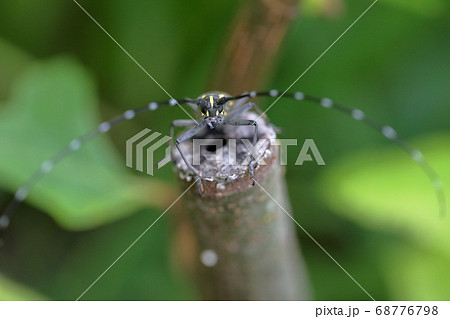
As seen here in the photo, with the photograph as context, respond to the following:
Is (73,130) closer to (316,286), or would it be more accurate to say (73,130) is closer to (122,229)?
(122,229)

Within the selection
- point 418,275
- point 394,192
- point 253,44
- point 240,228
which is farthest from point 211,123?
point 418,275

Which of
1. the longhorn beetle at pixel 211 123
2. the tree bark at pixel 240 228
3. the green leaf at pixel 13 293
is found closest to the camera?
the tree bark at pixel 240 228

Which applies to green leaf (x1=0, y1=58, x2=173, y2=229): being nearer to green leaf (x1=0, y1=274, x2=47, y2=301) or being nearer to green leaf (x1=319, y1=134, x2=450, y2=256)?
green leaf (x1=0, y1=274, x2=47, y2=301)

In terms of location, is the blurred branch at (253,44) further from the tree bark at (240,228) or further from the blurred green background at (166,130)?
the tree bark at (240,228)

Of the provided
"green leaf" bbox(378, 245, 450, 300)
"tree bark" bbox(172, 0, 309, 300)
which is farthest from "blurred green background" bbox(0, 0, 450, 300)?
"tree bark" bbox(172, 0, 309, 300)

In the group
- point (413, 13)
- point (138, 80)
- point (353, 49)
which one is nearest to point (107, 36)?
point (138, 80)

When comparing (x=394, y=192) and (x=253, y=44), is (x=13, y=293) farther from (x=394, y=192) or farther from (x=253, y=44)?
(x=394, y=192)

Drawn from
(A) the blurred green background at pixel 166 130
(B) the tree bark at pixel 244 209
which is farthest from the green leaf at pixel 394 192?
(B) the tree bark at pixel 244 209
